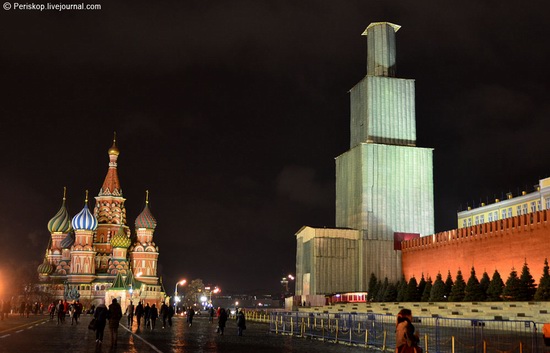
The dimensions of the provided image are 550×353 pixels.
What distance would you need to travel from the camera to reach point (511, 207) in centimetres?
5594

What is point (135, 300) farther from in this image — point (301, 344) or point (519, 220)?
point (301, 344)

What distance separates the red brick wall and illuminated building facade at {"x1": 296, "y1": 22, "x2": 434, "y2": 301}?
2.13m

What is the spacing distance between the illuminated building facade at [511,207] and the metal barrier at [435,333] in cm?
3066

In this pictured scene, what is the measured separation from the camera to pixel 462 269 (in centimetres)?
3831

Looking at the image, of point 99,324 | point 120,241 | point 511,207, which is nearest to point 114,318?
point 99,324

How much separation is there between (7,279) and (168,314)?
36.8 m

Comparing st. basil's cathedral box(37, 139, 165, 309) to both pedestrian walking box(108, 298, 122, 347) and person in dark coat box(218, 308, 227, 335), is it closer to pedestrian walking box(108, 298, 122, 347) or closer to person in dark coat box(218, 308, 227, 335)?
person in dark coat box(218, 308, 227, 335)

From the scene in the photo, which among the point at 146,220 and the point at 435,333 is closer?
the point at 435,333

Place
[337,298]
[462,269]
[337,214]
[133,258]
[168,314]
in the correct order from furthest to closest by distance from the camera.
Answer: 1. [133,258]
2. [337,214]
3. [337,298]
4. [462,269]
5. [168,314]

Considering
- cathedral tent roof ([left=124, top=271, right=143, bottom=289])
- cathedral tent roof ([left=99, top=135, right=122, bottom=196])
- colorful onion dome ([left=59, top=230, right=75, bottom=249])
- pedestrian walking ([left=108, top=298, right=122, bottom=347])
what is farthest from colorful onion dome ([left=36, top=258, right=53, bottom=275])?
pedestrian walking ([left=108, top=298, right=122, bottom=347])

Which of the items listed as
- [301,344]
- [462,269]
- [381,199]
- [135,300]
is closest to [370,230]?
[381,199]

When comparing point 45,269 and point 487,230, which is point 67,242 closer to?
point 45,269

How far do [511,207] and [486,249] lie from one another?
21.3m

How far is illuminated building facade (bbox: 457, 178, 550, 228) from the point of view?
50594 millimetres
